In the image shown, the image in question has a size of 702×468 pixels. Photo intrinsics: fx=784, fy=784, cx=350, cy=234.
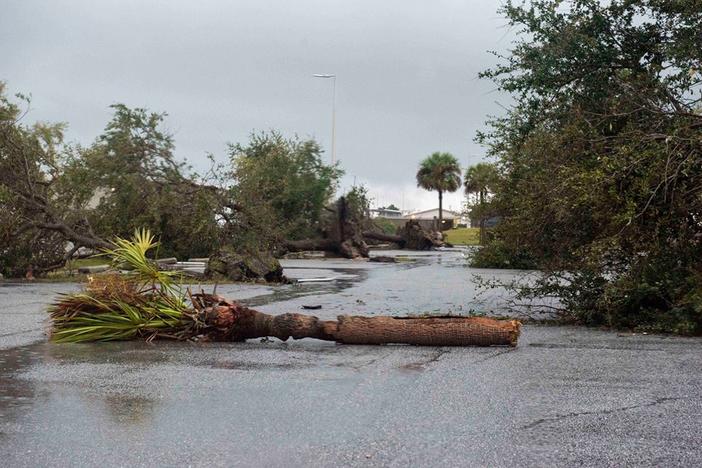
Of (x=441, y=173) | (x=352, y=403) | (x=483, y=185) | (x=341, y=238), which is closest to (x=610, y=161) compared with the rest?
(x=352, y=403)

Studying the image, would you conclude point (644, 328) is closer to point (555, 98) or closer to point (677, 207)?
point (677, 207)

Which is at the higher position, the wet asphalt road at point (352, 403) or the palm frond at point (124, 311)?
the palm frond at point (124, 311)

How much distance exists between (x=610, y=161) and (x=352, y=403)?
5794 millimetres

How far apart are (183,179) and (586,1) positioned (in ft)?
48.2

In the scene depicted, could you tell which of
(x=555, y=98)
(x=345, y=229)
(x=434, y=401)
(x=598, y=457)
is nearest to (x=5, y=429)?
(x=434, y=401)

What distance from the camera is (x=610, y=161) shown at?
10211 mm

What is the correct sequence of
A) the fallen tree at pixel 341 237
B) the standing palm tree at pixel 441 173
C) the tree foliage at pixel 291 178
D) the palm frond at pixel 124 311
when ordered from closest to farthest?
the palm frond at pixel 124 311
the tree foliage at pixel 291 178
the fallen tree at pixel 341 237
the standing palm tree at pixel 441 173

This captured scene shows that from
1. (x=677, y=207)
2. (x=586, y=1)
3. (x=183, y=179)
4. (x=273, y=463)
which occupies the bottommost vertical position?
(x=273, y=463)

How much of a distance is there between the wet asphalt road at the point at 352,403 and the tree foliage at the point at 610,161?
1.20 metres

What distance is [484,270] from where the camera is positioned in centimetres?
2847

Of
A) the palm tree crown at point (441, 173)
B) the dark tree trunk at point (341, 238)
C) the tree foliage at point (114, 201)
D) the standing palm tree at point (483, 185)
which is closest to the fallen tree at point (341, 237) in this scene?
the dark tree trunk at point (341, 238)

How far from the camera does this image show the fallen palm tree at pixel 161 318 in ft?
30.0

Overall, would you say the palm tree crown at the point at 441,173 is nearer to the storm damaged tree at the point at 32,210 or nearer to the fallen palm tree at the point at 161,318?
the storm damaged tree at the point at 32,210

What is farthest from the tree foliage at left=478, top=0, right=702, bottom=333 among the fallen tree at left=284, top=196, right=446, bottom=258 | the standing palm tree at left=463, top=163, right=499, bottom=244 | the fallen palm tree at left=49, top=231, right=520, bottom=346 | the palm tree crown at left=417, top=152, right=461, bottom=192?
the palm tree crown at left=417, top=152, right=461, bottom=192
